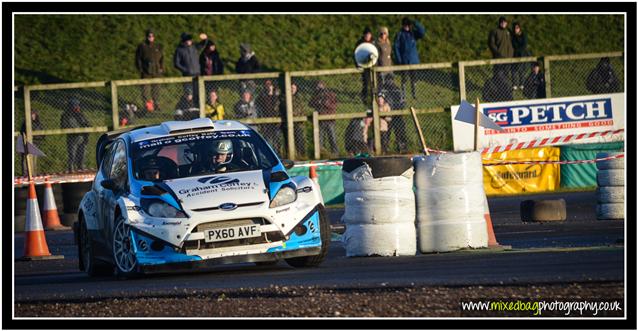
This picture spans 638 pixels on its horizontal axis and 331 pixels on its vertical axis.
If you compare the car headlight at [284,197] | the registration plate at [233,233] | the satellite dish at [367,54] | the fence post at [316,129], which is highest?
the satellite dish at [367,54]

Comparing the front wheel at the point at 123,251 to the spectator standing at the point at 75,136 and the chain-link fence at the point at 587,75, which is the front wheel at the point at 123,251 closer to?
the spectator standing at the point at 75,136

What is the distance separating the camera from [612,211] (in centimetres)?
1725

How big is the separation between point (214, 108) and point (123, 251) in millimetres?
12787

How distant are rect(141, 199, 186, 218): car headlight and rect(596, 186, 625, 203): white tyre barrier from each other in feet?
23.3

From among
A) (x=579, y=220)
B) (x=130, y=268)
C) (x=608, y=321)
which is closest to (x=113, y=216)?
(x=130, y=268)

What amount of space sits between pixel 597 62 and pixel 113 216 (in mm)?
15693

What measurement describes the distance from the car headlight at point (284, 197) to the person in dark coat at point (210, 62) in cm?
1606

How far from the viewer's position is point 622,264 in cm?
1138

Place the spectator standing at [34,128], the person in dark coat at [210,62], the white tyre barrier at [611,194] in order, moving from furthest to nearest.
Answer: the person in dark coat at [210,62] → the spectator standing at [34,128] → the white tyre barrier at [611,194]

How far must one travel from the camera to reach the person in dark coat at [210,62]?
28.5 m

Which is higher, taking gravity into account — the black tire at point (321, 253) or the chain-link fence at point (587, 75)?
the chain-link fence at point (587, 75)

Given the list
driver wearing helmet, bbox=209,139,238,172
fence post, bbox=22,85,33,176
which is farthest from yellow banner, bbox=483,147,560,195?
driver wearing helmet, bbox=209,139,238,172

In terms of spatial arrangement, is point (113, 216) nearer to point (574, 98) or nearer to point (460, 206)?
point (460, 206)

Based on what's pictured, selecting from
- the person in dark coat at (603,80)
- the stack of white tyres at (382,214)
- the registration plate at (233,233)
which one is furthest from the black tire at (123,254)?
the person in dark coat at (603,80)
